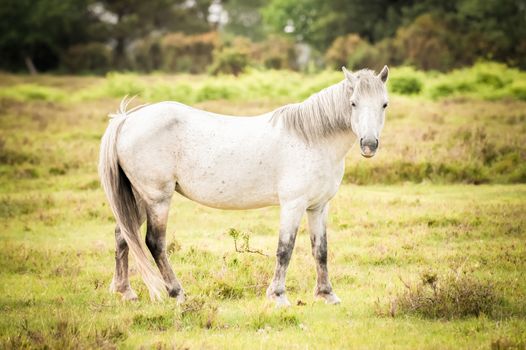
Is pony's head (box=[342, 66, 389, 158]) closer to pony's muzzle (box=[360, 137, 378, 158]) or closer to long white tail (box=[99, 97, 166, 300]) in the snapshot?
pony's muzzle (box=[360, 137, 378, 158])

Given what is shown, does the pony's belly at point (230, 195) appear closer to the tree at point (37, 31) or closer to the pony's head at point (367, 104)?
the pony's head at point (367, 104)

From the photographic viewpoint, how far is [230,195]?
6.27 metres

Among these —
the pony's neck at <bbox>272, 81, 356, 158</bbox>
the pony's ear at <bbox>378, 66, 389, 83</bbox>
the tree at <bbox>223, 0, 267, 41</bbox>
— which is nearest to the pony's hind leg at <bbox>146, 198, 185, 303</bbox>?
the pony's neck at <bbox>272, 81, 356, 158</bbox>

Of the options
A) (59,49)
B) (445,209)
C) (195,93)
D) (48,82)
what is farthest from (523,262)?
(59,49)

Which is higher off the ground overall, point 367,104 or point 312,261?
point 367,104

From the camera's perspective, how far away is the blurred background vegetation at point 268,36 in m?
35.8

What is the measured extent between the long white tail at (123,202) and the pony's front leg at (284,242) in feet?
3.78

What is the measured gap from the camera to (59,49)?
5022 centimetres

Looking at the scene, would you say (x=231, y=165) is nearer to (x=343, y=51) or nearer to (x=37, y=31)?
(x=343, y=51)

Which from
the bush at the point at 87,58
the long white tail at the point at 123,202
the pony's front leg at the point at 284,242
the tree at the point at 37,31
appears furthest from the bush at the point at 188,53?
the pony's front leg at the point at 284,242

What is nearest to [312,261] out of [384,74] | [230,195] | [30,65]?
[230,195]

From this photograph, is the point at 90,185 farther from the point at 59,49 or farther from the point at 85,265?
the point at 59,49

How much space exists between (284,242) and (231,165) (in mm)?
942

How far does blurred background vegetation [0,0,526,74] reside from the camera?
117 feet
